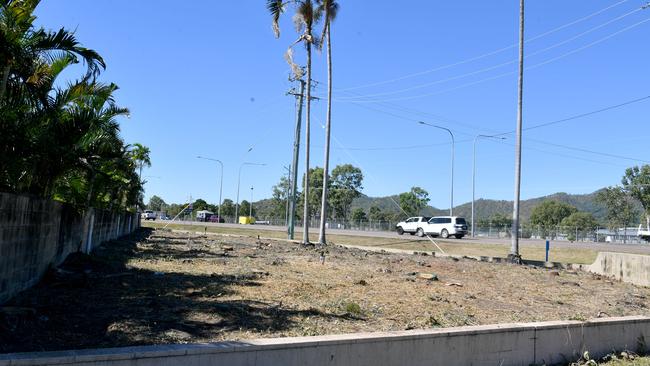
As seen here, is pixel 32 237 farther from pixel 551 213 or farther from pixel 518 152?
pixel 551 213

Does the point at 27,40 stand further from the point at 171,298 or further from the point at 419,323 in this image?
the point at 419,323

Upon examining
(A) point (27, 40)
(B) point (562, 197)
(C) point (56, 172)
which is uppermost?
(B) point (562, 197)

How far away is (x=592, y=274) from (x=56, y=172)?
49.8ft

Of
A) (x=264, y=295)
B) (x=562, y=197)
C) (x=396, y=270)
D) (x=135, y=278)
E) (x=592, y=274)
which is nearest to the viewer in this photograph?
(x=264, y=295)

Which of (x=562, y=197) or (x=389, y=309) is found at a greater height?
(x=562, y=197)

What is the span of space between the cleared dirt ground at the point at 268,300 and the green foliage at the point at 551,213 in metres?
118

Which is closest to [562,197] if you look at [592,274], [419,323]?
[592,274]

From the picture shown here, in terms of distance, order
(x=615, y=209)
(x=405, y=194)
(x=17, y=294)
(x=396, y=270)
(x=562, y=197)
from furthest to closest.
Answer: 1. (x=562, y=197)
2. (x=405, y=194)
3. (x=615, y=209)
4. (x=396, y=270)
5. (x=17, y=294)

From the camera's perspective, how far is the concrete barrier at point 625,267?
15711 mm

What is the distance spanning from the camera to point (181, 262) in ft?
51.8

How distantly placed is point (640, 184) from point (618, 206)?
957 cm

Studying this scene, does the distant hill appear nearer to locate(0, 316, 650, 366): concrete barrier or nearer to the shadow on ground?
the shadow on ground

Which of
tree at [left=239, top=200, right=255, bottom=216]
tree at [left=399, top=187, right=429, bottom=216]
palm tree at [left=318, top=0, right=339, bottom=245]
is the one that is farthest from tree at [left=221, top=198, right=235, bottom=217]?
palm tree at [left=318, top=0, right=339, bottom=245]

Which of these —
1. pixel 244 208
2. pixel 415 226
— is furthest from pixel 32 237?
pixel 244 208
